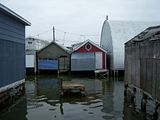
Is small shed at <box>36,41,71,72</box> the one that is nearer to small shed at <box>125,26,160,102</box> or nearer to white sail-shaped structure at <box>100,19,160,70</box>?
white sail-shaped structure at <box>100,19,160,70</box>

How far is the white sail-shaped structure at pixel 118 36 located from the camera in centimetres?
3719

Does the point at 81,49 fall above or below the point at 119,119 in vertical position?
above

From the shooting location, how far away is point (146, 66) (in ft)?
46.4

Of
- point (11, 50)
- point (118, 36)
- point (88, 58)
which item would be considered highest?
point (118, 36)

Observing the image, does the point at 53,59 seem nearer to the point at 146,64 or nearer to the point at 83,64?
the point at 83,64

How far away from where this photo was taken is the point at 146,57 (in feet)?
46.6

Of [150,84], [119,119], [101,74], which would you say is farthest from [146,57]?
[101,74]

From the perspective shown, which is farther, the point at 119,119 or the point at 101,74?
the point at 101,74

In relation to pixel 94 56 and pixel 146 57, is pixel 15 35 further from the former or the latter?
pixel 94 56

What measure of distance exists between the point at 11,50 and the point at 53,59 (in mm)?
19898

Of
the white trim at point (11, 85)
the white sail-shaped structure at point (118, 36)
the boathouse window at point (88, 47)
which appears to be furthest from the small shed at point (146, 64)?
the boathouse window at point (88, 47)

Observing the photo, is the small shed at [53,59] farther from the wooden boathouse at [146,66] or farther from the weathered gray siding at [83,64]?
the wooden boathouse at [146,66]

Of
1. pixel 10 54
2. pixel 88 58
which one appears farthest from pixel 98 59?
pixel 10 54

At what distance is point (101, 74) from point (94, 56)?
9.40ft
